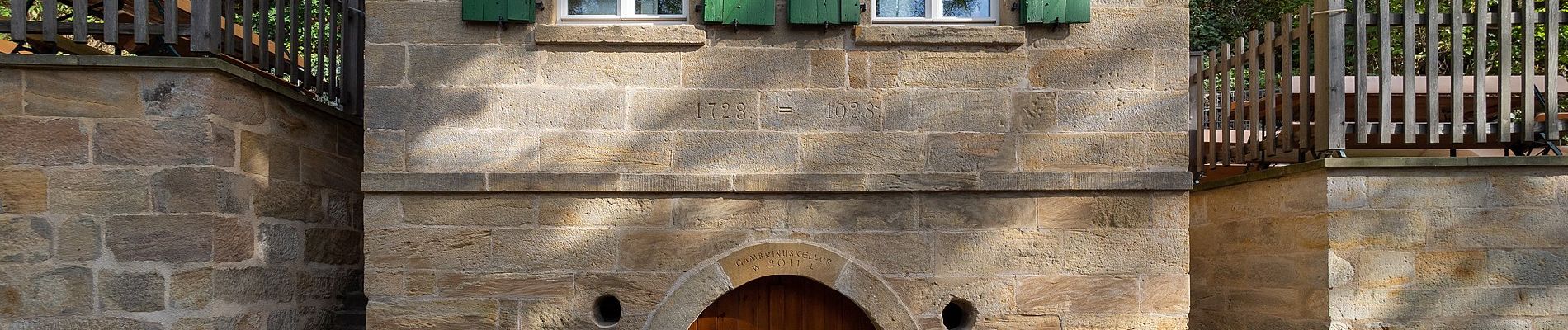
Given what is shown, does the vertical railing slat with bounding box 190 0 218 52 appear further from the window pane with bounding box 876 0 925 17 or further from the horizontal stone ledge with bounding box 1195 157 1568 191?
the horizontal stone ledge with bounding box 1195 157 1568 191

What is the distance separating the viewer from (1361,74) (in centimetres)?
500

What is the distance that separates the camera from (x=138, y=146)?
14.8 ft

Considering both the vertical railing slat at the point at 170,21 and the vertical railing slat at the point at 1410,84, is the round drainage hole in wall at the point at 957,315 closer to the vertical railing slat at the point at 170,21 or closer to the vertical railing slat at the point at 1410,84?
the vertical railing slat at the point at 1410,84

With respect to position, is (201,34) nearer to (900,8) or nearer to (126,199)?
(126,199)

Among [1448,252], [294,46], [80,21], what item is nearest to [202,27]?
[80,21]

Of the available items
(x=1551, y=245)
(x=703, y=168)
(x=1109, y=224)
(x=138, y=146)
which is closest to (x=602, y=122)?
(x=703, y=168)

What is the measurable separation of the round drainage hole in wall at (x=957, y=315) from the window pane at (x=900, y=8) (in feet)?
4.50

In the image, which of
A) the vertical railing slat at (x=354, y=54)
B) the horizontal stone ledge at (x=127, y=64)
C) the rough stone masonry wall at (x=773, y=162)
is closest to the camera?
the horizontal stone ledge at (x=127, y=64)

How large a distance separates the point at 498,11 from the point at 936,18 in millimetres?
2032

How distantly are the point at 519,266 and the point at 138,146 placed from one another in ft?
5.42

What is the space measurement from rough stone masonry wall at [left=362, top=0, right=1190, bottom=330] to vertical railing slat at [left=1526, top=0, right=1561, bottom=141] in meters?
1.72

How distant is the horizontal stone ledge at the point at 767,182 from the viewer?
4852 millimetres

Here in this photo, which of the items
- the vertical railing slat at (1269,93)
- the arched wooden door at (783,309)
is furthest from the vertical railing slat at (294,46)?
the vertical railing slat at (1269,93)

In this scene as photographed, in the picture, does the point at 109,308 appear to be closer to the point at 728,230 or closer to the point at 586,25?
the point at 586,25
